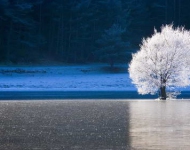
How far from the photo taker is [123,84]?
2298 inches

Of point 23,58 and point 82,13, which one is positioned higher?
point 82,13

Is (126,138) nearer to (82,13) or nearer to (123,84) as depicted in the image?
(123,84)

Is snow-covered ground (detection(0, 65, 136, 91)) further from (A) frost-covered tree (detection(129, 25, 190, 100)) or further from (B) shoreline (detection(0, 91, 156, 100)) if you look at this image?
(A) frost-covered tree (detection(129, 25, 190, 100))

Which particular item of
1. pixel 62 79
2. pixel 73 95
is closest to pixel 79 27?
pixel 62 79

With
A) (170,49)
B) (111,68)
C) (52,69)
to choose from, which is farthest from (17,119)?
(111,68)

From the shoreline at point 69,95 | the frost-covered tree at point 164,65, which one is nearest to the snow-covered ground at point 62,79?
the shoreline at point 69,95

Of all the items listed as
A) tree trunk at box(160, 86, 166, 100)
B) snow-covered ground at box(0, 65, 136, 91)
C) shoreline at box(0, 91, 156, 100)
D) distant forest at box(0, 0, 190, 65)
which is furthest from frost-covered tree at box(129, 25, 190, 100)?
distant forest at box(0, 0, 190, 65)

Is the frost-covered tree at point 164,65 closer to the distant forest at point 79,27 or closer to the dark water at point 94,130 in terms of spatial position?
the dark water at point 94,130

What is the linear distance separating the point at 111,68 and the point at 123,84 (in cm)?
1113

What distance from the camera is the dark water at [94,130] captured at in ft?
57.9

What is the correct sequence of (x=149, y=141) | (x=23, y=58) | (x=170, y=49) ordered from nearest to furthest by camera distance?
(x=149, y=141) < (x=170, y=49) < (x=23, y=58)

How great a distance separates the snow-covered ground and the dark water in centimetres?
2541

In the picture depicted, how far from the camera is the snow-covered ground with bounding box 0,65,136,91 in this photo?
55750mm

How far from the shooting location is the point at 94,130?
21656mm
